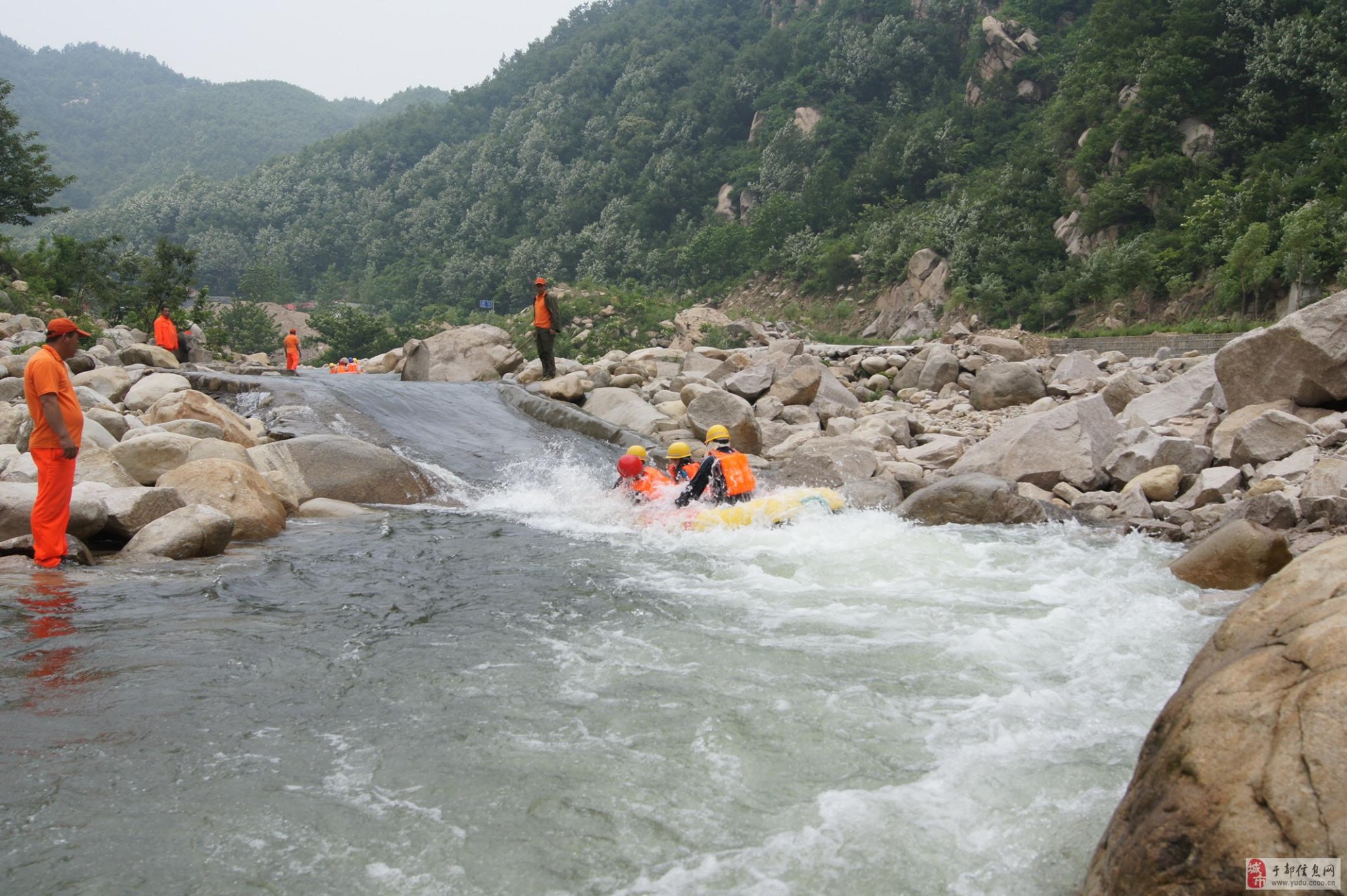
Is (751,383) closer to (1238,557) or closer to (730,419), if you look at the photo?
(730,419)

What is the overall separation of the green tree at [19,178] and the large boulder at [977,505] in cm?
2366

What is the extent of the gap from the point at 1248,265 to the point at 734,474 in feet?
59.5

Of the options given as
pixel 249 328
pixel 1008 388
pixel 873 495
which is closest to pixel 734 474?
pixel 873 495

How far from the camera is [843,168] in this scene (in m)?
49.4

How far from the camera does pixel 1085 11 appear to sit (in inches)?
1751

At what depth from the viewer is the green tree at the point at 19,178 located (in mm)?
22609

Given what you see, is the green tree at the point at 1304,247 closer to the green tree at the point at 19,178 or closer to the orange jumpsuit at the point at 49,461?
the orange jumpsuit at the point at 49,461

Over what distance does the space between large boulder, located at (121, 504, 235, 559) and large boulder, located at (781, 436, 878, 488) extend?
19.2 ft

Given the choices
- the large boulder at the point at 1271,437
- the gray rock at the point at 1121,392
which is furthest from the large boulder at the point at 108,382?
the gray rock at the point at 1121,392

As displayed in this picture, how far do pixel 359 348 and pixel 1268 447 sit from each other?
30802 mm

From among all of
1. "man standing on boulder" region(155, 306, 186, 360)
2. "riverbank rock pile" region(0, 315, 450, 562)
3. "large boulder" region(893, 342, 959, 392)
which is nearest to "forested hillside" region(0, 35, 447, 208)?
"man standing on boulder" region(155, 306, 186, 360)

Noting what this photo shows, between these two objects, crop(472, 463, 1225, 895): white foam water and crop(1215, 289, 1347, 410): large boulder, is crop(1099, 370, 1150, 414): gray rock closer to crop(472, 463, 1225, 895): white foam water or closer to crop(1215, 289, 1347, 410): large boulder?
crop(1215, 289, 1347, 410): large boulder

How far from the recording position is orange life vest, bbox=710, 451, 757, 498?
28.8 feet

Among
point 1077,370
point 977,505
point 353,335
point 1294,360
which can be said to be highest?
point 1294,360
